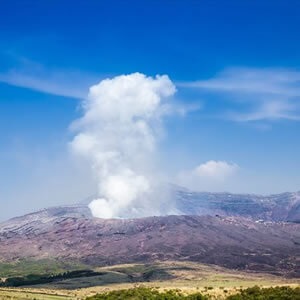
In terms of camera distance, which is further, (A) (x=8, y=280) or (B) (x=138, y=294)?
(A) (x=8, y=280)

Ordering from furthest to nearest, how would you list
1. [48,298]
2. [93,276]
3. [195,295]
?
Result: [93,276] → [48,298] → [195,295]

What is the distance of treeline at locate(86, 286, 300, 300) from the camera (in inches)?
1865

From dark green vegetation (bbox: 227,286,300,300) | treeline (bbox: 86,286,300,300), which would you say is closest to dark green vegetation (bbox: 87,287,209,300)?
treeline (bbox: 86,286,300,300)

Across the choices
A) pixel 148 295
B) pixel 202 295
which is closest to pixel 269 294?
pixel 202 295

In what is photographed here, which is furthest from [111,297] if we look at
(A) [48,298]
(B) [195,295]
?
(A) [48,298]

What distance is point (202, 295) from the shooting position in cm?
4959

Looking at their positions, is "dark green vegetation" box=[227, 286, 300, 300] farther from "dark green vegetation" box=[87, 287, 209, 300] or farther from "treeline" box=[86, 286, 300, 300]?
"dark green vegetation" box=[87, 287, 209, 300]

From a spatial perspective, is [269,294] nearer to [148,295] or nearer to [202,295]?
[202,295]

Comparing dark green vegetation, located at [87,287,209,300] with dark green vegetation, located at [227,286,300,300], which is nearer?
dark green vegetation, located at [227,286,300,300]

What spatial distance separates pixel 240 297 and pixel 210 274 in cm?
15488

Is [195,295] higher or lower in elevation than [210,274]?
higher

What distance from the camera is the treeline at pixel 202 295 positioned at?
47.4 m

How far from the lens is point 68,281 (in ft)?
589

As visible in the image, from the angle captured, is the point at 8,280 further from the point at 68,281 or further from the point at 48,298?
the point at 48,298
